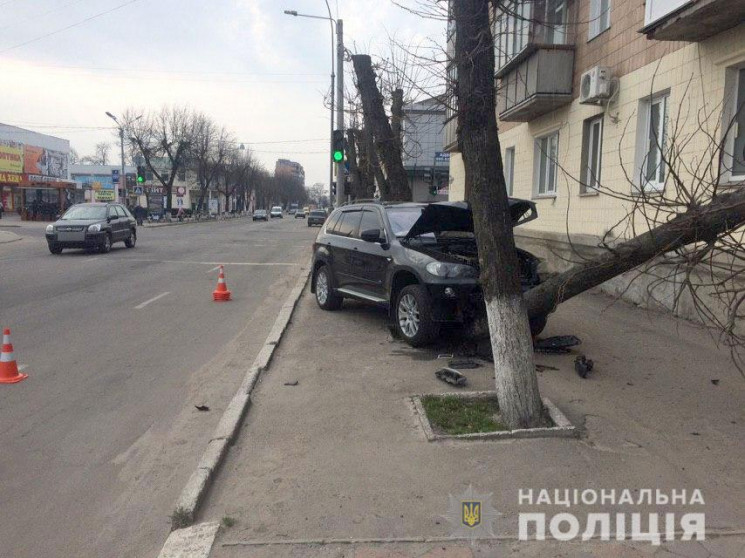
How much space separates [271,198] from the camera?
128 m

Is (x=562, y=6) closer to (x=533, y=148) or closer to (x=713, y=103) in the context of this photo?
(x=533, y=148)

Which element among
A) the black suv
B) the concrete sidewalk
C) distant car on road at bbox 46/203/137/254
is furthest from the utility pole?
the concrete sidewalk

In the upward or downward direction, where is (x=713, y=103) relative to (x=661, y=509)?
upward

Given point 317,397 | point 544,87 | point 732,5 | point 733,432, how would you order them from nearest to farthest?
point 733,432, point 317,397, point 732,5, point 544,87

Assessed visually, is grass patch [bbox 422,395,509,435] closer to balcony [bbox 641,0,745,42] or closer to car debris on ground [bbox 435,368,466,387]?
car debris on ground [bbox 435,368,466,387]

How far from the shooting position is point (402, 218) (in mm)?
8781

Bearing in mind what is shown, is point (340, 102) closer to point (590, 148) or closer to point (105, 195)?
point (590, 148)

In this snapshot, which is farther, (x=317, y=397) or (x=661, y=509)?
(x=317, y=397)

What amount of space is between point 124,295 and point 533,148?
10.2 m

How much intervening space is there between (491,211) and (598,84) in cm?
773

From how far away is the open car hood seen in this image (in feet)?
25.7

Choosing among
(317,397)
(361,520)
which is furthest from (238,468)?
(317,397)

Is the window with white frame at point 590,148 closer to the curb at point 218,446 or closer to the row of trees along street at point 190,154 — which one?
the curb at point 218,446

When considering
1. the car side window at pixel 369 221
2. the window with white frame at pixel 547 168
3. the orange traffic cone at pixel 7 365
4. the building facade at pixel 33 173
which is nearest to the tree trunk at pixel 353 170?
the window with white frame at pixel 547 168
